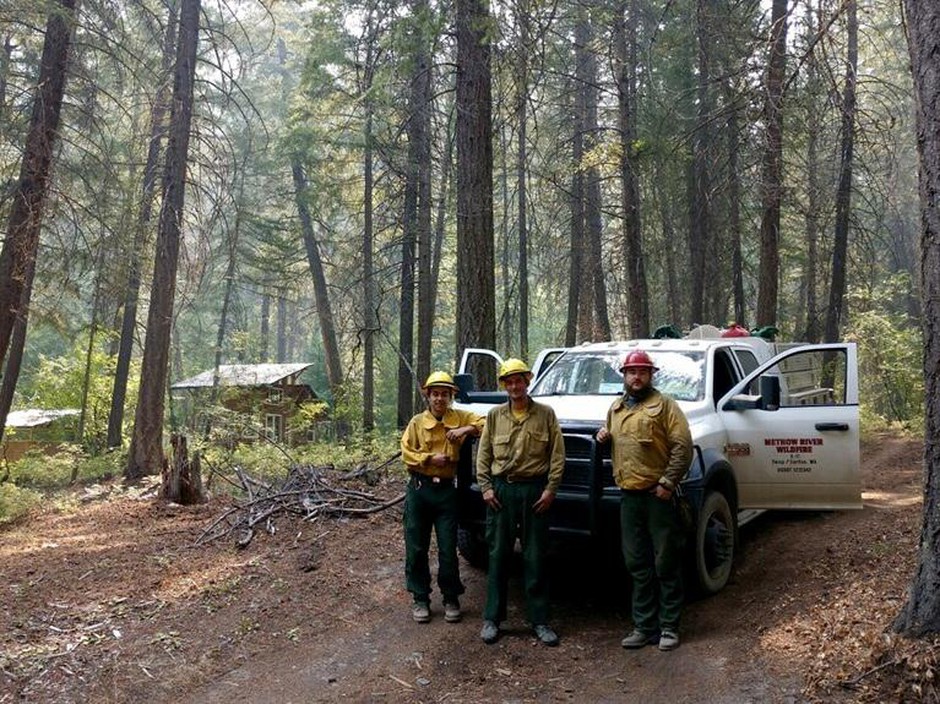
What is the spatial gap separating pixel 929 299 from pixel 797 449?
2.99m

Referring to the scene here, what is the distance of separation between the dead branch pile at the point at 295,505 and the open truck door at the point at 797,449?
158 inches

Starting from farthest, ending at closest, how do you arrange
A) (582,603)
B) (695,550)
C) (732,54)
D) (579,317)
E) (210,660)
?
(579,317), (732,54), (582,603), (695,550), (210,660)

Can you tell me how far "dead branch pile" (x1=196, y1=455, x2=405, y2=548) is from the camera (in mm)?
8508

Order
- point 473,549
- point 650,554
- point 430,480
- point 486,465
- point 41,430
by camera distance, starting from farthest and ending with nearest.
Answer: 1. point 41,430
2. point 473,549
3. point 430,480
4. point 486,465
5. point 650,554

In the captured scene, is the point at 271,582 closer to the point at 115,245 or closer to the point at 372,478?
the point at 372,478

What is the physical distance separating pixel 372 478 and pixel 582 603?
14.2ft

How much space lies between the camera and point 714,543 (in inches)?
246

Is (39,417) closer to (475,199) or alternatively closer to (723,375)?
(475,199)

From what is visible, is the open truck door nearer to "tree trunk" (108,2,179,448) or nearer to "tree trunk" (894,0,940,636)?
"tree trunk" (894,0,940,636)

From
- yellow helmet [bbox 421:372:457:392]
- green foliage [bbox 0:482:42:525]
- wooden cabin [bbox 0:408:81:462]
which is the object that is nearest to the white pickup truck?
yellow helmet [bbox 421:372:457:392]

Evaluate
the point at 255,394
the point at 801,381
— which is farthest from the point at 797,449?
the point at 255,394

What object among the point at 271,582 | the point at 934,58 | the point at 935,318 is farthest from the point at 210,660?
the point at 934,58

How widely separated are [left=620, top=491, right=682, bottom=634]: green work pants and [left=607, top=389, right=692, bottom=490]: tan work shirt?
142 millimetres

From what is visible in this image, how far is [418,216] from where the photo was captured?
19438 mm
